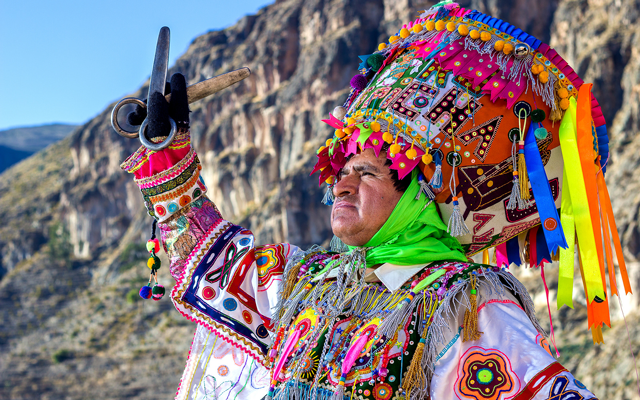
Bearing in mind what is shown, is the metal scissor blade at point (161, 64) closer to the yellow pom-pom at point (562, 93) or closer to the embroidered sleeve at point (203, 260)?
the embroidered sleeve at point (203, 260)

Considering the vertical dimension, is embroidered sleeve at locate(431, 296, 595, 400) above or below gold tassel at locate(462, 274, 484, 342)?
below

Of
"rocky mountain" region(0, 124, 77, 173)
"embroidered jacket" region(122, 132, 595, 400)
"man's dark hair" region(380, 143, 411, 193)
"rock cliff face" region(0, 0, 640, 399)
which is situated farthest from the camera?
"rocky mountain" region(0, 124, 77, 173)

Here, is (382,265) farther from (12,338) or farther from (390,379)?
(12,338)

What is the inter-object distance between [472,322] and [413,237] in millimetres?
426

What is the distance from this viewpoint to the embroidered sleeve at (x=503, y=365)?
1.98 meters

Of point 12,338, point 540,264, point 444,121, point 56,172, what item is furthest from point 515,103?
point 56,172

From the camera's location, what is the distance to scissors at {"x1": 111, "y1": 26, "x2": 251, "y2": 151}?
8.99 feet

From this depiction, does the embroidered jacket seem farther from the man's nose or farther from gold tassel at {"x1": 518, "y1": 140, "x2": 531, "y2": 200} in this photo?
gold tassel at {"x1": 518, "y1": 140, "x2": 531, "y2": 200}

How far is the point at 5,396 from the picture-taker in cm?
5181

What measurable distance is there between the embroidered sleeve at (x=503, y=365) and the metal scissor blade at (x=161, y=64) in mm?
1554

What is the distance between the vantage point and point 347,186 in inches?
102

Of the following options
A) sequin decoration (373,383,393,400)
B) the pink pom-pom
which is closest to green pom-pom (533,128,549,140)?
the pink pom-pom

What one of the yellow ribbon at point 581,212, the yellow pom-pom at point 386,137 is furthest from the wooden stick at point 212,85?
the yellow ribbon at point 581,212

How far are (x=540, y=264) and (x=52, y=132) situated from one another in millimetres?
160865
